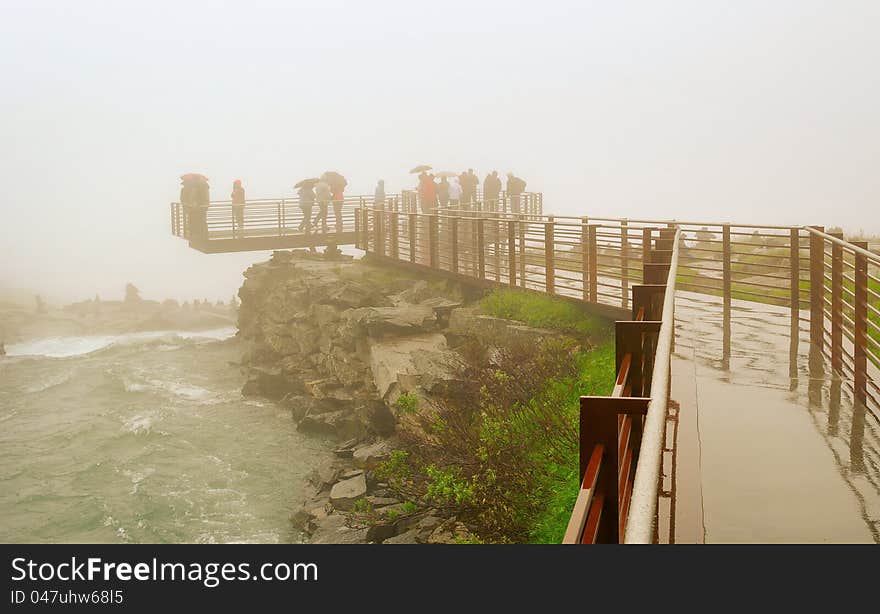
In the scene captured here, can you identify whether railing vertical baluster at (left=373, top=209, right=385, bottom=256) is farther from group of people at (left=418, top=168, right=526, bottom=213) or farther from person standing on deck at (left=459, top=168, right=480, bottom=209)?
person standing on deck at (left=459, top=168, right=480, bottom=209)

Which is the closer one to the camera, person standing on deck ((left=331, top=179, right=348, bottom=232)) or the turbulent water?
the turbulent water

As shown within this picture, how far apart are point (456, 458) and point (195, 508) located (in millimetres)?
7334

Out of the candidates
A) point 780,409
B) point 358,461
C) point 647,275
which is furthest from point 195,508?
point 780,409

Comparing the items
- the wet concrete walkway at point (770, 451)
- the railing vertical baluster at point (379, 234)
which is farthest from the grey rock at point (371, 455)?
the railing vertical baluster at point (379, 234)

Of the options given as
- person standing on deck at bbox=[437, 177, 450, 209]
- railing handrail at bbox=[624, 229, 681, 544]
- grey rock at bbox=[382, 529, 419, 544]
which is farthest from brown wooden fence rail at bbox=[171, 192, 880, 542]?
grey rock at bbox=[382, 529, 419, 544]

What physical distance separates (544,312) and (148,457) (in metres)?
10.2

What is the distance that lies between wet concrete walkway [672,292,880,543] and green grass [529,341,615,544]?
4.87ft

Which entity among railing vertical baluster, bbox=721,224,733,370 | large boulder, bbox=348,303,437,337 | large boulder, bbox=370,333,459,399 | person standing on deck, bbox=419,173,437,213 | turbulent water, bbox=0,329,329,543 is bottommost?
turbulent water, bbox=0,329,329,543

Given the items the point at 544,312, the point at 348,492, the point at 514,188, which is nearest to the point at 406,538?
the point at 348,492

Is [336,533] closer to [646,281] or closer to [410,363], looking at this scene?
[410,363]

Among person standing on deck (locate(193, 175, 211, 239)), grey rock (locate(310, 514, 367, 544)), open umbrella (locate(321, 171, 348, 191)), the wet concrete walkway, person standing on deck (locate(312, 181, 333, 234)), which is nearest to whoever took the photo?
the wet concrete walkway

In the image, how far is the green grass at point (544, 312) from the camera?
15875 mm

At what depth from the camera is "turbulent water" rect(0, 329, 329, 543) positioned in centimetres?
1789
